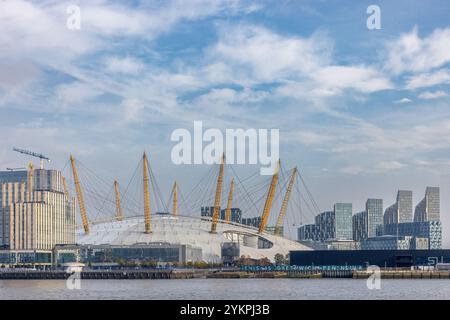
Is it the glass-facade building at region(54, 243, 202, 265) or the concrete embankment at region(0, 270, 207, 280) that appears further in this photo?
the glass-facade building at region(54, 243, 202, 265)

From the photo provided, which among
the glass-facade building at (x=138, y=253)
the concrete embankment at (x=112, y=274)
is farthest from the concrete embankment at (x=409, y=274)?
the glass-facade building at (x=138, y=253)

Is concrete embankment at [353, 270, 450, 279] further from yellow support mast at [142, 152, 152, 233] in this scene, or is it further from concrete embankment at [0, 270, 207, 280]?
yellow support mast at [142, 152, 152, 233]

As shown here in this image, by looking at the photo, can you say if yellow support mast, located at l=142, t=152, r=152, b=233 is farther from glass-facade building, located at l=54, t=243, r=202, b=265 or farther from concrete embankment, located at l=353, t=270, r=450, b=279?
concrete embankment, located at l=353, t=270, r=450, b=279

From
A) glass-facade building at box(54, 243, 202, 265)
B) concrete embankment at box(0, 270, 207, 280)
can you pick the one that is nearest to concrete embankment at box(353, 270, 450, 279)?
concrete embankment at box(0, 270, 207, 280)

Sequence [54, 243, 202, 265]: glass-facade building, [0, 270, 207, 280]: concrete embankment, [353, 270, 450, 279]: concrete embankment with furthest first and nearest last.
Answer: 1. [54, 243, 202, 265]: glass-facade building
2. [0, 270, 207, 280]: concrete embankment
3. [353, 270, 450, 279]: concrete embankment

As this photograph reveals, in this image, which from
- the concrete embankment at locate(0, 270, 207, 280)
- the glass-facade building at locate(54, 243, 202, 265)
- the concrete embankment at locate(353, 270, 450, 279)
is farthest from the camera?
the glass-facade building at locate(54, 243, 202, 265)

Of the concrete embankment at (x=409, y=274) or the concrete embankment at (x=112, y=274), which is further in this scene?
the concrete embankment at (x=112, y=274)

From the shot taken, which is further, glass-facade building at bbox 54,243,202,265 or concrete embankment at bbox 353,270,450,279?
glass-facade building at bbox 54,243,202,265

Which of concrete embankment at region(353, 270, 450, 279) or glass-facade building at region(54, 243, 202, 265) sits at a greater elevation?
glass-facade building at region(54, 243, 202, 265)

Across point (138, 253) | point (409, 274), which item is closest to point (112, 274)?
point (138, 253)

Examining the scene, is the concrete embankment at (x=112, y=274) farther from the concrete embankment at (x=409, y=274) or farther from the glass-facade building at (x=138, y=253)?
the concrete embankment at (x=409, y=274)

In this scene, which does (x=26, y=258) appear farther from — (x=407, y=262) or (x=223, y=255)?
(x=407, y=262)

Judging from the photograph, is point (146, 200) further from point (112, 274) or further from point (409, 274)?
point (409, 274)
